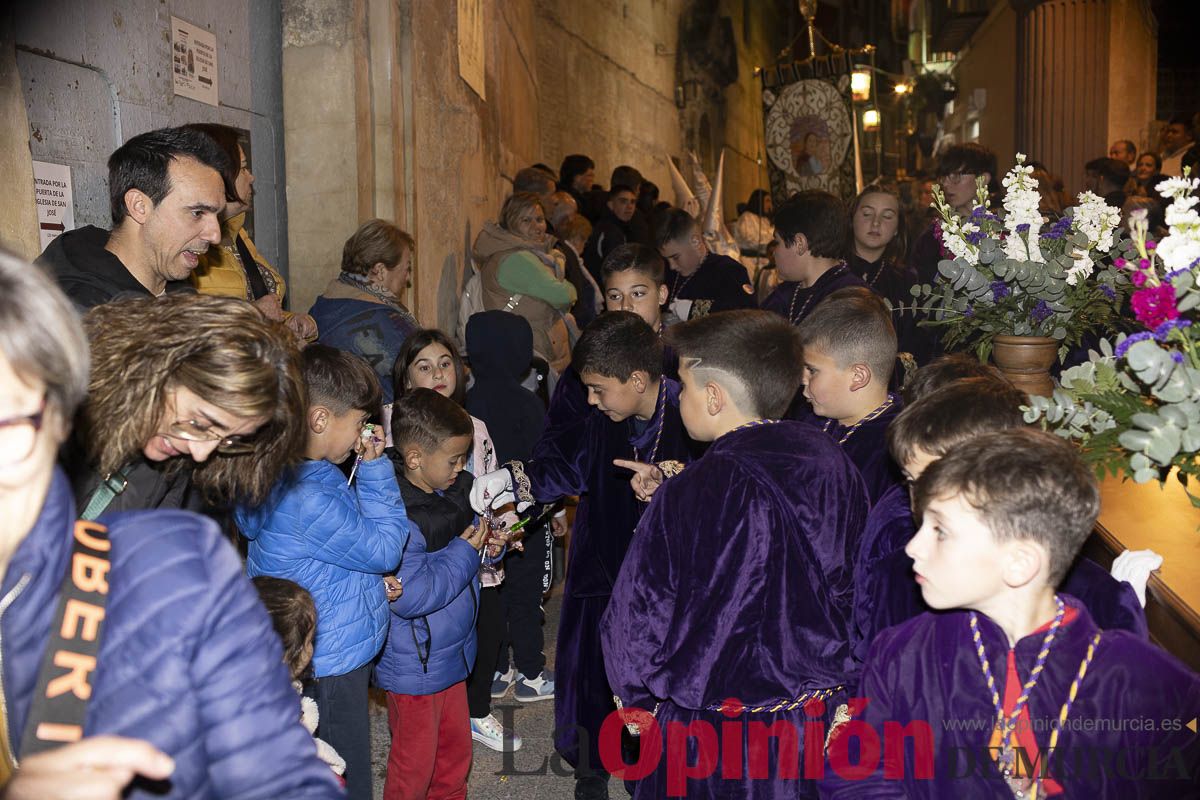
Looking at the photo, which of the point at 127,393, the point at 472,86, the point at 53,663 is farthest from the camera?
the point at 472,86

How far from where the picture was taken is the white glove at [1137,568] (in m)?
2.42

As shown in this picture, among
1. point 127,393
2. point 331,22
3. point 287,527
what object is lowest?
point 287,527

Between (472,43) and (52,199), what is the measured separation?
503 cm

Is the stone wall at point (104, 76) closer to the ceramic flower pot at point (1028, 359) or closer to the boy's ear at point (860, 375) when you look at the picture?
the boy's ear at point (860, 375)

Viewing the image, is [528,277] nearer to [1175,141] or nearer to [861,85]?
[1175,141]

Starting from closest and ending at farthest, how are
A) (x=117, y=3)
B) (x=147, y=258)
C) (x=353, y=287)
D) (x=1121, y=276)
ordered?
(x=147, y=258), (x=1121, y=276), (x=117, y=3), (x=353, y=287)

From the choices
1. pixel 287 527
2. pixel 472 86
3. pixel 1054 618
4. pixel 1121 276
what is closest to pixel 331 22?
pixel 472 86

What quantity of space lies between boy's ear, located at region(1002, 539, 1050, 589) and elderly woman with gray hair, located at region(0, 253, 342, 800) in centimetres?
120

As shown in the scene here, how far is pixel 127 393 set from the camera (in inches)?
72.0

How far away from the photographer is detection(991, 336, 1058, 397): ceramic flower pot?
383 cm

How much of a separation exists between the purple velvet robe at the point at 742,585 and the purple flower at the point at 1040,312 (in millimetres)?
1555

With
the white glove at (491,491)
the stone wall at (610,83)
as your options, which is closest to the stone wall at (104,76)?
the white glove at (491,491)

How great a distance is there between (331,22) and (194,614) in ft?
16.9

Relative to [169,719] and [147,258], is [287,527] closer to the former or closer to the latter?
[147,258]
